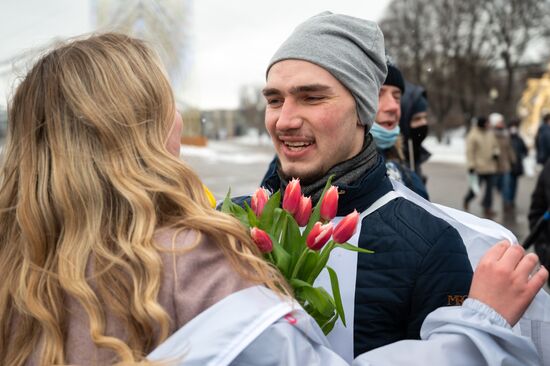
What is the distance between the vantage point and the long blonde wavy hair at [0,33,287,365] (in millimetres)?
1175

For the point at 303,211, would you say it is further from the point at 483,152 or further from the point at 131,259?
the point at 483,152

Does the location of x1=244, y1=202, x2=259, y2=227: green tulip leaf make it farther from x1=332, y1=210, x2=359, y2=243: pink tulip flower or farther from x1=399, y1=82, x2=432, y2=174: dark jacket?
x1=399, y1=82, x2=432, y2=174: dark jacket

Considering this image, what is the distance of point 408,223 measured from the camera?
171 cm

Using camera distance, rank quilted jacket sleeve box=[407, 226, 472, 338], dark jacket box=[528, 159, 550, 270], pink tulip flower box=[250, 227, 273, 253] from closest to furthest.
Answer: pink tulip flower box=[250, 227, 273, 253]
quilted jacket sleeve box=[407, 226, 472, 338]
dark jacket box=[528, 159, 550, 270]

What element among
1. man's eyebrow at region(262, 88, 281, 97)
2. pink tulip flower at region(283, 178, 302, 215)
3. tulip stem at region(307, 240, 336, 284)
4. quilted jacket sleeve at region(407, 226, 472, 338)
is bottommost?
quilted jacket sleeve at region(407, 226, 472, 338)

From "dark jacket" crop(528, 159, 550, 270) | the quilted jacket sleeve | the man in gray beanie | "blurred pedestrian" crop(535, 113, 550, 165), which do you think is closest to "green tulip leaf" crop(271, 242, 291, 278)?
the man in gray beanie

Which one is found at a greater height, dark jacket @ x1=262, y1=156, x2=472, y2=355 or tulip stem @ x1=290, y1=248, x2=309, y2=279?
tulip stem @ x1=290, y1=248, x2=309, y2=279

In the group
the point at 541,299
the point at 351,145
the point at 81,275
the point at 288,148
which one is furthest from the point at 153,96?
the point at 541,299

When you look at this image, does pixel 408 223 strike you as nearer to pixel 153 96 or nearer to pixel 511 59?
pixel 153 96

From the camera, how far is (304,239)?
1411 millimetres

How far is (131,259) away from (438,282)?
33.2 inches

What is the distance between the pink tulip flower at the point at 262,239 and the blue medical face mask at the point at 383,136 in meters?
2.17

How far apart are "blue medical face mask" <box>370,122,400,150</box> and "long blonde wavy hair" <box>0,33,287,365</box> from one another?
2.17 metres

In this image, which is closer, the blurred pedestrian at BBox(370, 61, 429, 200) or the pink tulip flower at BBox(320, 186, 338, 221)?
the pink tulip flower at BBox(320, 186, 338, 221)
